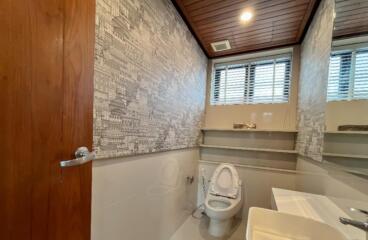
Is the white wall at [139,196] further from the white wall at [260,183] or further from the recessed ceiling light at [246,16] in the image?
the recessed ceiling light at [246,16]

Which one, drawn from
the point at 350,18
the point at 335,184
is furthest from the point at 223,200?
the point at 350,18

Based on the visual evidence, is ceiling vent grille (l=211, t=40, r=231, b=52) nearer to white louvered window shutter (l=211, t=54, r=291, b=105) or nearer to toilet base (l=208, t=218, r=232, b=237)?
white louvered window shutter (l=211, t=54, r=291, b=105)

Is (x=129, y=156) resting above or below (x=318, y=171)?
above

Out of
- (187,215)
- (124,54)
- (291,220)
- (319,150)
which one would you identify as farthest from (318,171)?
(124,54)

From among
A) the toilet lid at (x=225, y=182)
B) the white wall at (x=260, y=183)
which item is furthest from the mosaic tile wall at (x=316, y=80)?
the toilet lid at (x=225, y=182)

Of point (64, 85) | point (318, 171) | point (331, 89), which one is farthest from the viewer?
point (318, 171)

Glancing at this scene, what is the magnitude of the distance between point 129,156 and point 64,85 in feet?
2.30

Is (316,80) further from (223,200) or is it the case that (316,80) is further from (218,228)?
(218,228)

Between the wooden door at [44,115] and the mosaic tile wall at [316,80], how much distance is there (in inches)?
65.1

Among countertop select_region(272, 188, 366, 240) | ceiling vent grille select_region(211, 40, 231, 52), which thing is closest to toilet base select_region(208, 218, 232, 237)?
countertop select_region(272, 188, 366, 240)

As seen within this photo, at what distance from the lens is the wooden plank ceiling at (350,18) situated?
915 mm

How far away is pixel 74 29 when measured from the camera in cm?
68

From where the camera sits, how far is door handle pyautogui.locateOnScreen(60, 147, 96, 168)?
25.4 inches

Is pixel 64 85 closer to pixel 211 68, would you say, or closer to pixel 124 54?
pixel 124 54
